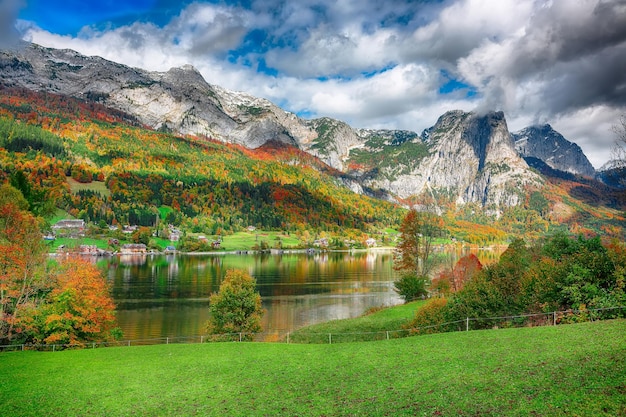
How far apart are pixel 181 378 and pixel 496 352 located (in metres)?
18.7

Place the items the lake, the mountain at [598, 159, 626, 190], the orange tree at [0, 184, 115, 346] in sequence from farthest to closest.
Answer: the lake, the orange tree at [0, 184, 115, 346], the mountain at [598, 159, 626, 190]

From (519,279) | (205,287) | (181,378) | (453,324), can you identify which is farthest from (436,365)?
(205,287)

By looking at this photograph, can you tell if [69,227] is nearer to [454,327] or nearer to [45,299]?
[45,299]

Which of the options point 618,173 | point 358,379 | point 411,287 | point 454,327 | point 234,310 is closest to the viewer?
point 358,379

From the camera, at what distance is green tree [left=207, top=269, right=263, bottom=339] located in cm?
4728

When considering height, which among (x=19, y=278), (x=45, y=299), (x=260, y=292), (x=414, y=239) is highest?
(x=414, y=239)

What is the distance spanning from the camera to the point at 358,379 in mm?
20766

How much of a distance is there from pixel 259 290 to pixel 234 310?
4644cm

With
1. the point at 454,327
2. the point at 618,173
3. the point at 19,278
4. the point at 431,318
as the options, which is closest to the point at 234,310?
the point at 431,318

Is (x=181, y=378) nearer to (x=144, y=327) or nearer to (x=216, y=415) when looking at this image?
(x=216, y=415)

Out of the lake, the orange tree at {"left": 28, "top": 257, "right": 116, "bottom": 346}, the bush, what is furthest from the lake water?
the orange tree at {"left": 28, "top": 257, "right": 116, "bottom": 346}

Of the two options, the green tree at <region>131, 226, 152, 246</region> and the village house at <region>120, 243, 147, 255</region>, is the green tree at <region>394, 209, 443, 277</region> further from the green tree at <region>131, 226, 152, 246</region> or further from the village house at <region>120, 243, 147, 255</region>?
the green tree at <region>131, 226, 152, 246</region>

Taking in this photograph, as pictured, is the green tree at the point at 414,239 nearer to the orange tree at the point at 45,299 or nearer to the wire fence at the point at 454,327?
the wire fence at the point at 454,327

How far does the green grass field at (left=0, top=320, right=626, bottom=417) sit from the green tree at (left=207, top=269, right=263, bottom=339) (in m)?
16.1
